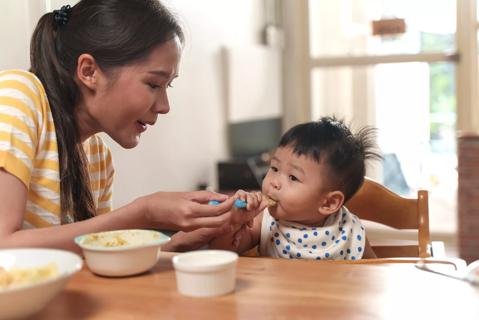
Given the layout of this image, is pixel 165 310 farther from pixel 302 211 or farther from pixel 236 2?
pixel 236 2

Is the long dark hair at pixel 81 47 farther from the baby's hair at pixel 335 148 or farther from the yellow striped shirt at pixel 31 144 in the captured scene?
the baby's hair at pixel 335 148

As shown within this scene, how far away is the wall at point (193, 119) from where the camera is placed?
10.2 ft

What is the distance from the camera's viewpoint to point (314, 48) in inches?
201

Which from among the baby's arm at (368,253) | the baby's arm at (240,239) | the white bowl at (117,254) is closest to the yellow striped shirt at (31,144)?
the white bowl at (117,254)

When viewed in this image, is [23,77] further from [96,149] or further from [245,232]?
[245,232]

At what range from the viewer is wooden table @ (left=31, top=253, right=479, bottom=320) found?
2.94 ft

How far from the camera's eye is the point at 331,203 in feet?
5.35

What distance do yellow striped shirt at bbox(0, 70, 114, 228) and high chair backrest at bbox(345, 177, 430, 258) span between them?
87cm

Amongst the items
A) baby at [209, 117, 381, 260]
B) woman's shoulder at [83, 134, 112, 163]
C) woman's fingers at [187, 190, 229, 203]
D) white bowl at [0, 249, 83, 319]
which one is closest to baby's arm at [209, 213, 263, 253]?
baby at [209, 117, 381, 260]

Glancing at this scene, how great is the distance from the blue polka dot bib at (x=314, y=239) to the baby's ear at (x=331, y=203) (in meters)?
0.03

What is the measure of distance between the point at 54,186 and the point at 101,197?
36 cm

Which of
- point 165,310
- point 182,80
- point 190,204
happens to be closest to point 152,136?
point 182,80

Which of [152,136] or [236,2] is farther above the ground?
[236,2]

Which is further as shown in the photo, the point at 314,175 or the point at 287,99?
the point at 287,99
